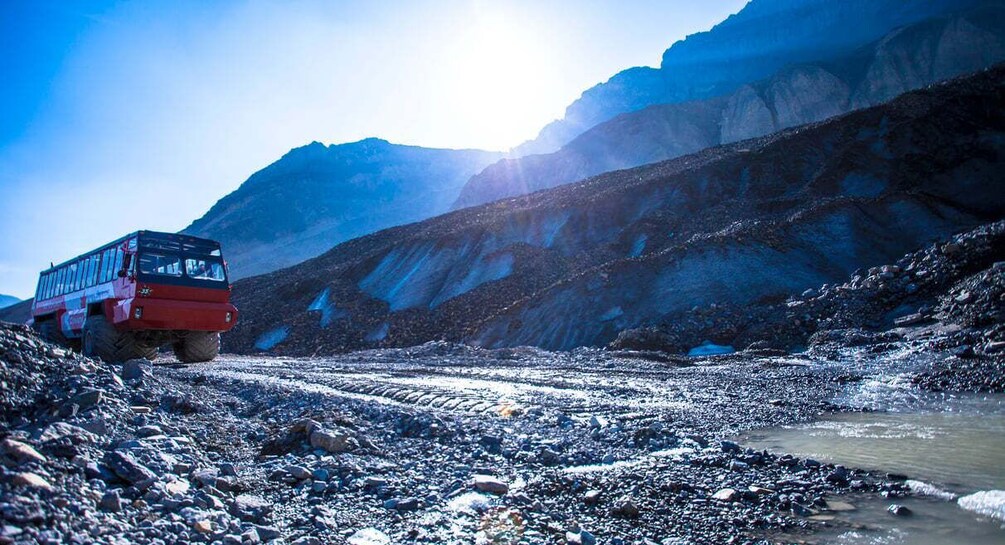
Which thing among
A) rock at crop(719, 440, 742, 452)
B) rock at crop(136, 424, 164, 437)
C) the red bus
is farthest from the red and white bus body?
rock at crop(719, 440, 742, 452)

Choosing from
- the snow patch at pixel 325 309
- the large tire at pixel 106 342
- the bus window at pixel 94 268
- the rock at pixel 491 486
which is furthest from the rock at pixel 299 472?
the snow patch at pixel 325 309

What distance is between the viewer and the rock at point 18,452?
3.47 metres

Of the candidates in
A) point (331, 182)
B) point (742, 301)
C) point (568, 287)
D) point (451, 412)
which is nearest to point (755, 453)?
point (451, 412)

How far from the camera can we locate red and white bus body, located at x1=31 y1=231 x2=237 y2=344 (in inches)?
524

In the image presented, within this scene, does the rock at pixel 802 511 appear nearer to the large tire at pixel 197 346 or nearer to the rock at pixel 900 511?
the rock at pixel 900 511

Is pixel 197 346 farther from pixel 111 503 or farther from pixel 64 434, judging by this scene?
pixel 111 503

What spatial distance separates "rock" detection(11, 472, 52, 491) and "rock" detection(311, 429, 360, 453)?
9.26ft

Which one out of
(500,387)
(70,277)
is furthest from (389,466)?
(70,277)

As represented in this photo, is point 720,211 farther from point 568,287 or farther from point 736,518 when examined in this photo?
point 736,518

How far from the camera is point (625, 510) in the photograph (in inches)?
176

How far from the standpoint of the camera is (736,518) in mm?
4312

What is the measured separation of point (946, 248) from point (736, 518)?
54.0 ft

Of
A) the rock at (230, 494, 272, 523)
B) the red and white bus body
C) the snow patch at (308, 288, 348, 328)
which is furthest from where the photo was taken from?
the snow patch at (308, 288, 348, 328)

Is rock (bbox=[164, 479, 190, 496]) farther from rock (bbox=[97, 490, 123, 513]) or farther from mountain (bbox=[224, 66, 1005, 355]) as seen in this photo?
mountain (bbox=[224, 66, 1005, 355])
